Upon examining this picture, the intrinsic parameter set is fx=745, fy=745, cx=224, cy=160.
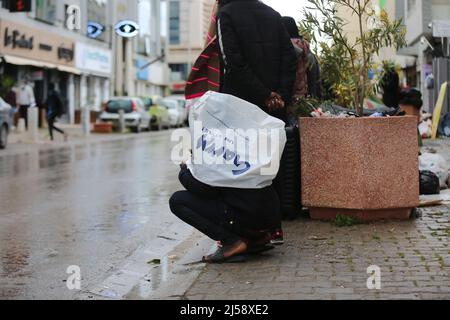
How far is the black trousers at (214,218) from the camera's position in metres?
5.40

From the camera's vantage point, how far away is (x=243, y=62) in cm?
575

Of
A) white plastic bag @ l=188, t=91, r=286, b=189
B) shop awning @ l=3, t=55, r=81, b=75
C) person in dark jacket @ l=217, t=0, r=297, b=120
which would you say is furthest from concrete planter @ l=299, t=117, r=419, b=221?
shop awning @ l=3, t=55, r=81, b=75

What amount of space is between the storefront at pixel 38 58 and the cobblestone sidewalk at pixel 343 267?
2753cm

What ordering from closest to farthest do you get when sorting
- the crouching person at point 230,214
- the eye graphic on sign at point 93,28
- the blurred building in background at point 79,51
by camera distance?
1. the crouching person at point 230,214
2. the blurred building in background at point 79,51
3. the eye graphic on sign at point 93,28

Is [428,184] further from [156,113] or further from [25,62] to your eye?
[156,113]

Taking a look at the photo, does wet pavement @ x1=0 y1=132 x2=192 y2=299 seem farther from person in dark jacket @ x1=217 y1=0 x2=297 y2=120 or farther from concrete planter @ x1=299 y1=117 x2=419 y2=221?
person in dark jacket @ x1=217 y1=0 x2=297 y2=120

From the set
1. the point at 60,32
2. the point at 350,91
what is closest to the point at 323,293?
the point at 350,91

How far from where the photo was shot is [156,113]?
38219 mm

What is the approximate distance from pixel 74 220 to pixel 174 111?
1356 inches

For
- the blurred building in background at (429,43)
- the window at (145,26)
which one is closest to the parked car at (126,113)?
the blurred building in background at (429,43)

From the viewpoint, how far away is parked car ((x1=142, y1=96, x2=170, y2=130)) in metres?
38.1

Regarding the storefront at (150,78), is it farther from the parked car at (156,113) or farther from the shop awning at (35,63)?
the parked car at (156,113)

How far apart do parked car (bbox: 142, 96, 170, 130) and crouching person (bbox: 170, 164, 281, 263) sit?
32135 mm
